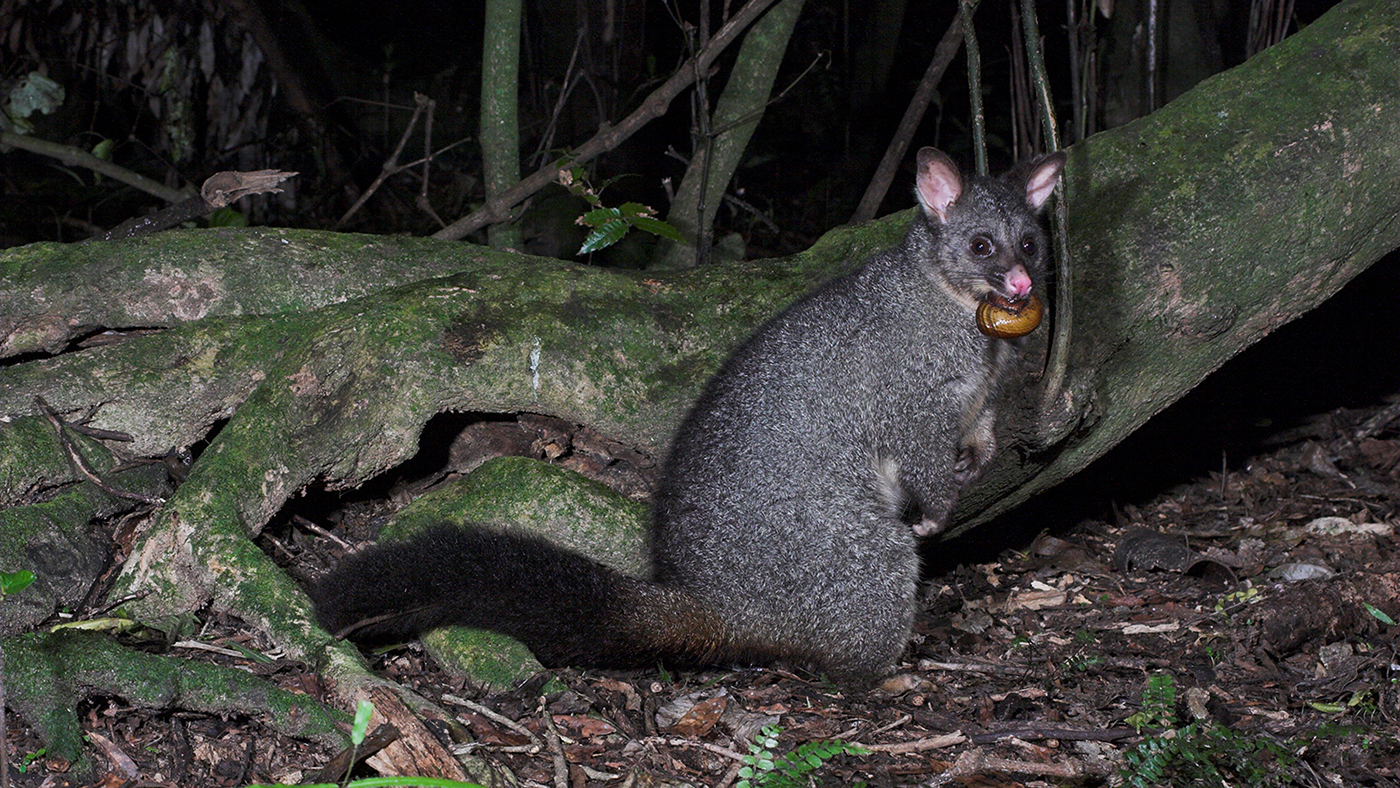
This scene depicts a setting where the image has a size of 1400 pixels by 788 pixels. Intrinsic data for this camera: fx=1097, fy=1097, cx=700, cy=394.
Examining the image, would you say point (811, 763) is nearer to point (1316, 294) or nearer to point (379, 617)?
point (379, 617)

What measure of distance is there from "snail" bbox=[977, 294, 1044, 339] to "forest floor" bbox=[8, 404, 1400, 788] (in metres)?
1.38

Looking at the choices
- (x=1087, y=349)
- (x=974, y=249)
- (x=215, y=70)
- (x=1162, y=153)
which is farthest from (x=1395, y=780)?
(x=215, y=70)

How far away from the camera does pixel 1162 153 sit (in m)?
5.02

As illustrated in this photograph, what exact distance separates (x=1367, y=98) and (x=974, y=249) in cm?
216

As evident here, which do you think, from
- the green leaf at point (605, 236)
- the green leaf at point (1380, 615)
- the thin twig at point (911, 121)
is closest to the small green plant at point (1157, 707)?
the green leaf at point (1380, 615)

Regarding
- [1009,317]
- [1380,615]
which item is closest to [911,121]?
[1009,317]

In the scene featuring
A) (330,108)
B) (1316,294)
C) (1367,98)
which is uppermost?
(1367,98)

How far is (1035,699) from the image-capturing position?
13.8ft

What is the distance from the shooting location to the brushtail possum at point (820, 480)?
150 inches

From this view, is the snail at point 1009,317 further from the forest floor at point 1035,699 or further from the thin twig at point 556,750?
the thin twig at point 556,750

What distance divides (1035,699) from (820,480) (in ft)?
3.83

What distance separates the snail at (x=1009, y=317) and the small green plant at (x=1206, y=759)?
5.12ft

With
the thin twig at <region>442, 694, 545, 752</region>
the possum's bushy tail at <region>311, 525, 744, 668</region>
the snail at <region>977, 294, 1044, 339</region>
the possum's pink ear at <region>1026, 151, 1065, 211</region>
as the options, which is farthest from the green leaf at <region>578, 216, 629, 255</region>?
the thin twig at <region>442, 694, 545, 752</region>

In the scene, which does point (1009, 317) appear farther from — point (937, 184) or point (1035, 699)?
point (1035, 699)
